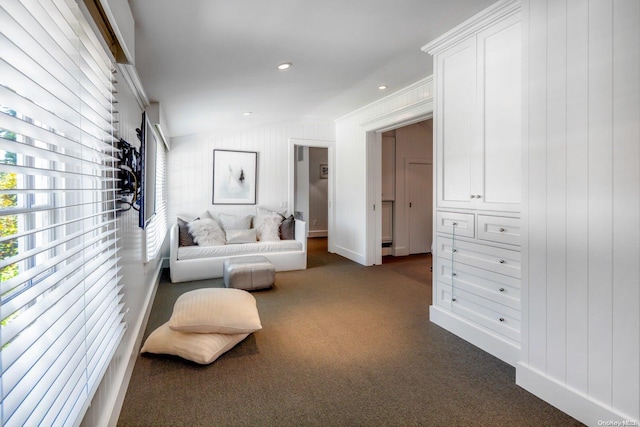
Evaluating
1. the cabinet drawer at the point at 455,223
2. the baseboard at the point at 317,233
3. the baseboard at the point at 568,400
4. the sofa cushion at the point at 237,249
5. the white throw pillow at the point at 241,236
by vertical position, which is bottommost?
the baseboard at the point at 568,400

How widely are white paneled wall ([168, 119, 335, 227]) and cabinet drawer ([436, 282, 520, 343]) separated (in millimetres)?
3662

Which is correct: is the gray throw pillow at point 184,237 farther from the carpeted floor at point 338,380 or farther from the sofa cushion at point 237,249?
the carpeted floor at point 338,380

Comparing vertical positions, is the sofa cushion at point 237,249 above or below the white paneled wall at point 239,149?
below

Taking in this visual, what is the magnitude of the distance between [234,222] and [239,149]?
4.30 ft

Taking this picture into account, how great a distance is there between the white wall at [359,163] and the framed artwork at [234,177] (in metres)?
1.56

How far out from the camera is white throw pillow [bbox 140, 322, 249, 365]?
229cm

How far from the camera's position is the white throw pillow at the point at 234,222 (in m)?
5.41

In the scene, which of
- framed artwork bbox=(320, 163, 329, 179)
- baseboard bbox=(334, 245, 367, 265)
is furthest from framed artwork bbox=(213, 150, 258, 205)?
framed artwork bbox=(320, 163, 329, 179)

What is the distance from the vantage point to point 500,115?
2426 millimetres

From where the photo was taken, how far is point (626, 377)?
1.59 metres

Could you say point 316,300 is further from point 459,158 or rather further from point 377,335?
point 459,158

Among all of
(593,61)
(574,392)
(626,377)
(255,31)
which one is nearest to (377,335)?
(574,392)

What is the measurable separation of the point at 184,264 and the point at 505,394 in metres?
3.82

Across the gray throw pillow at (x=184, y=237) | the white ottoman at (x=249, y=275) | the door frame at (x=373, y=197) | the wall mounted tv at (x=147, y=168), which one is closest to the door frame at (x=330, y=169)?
the door frame at (x=373, y=197)
